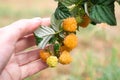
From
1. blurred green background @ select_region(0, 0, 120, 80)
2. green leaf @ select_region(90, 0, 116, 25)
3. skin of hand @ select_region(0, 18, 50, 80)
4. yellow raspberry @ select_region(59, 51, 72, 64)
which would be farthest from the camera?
blurred green background @ select_region(0, 0, 120, 80)

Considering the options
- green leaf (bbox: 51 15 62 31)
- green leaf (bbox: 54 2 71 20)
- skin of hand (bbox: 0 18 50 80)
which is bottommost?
skin of hand (bbox: 0 18 50 80)

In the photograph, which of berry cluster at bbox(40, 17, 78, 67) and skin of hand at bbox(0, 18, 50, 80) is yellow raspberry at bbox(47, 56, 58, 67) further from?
skin of hand at bbox(0, 18, 50, 80)

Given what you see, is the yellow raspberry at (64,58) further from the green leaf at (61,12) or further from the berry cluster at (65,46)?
the green leaf at (61,12)

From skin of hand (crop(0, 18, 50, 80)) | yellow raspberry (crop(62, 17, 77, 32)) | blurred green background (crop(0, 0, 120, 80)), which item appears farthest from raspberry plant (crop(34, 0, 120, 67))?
blurred green background (crop(0, 0, 120, 80))

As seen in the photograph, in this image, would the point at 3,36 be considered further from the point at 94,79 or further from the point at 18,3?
the point at 18,3

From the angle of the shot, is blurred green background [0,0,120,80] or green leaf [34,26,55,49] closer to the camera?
green leaf [34,26,55,49]

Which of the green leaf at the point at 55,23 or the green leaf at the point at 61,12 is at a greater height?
the green leaf at the point at 61,12

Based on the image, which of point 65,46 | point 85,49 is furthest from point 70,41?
point 85,49

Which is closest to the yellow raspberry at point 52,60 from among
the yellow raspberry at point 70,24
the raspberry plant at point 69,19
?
the raspberry plant at point 69,19
